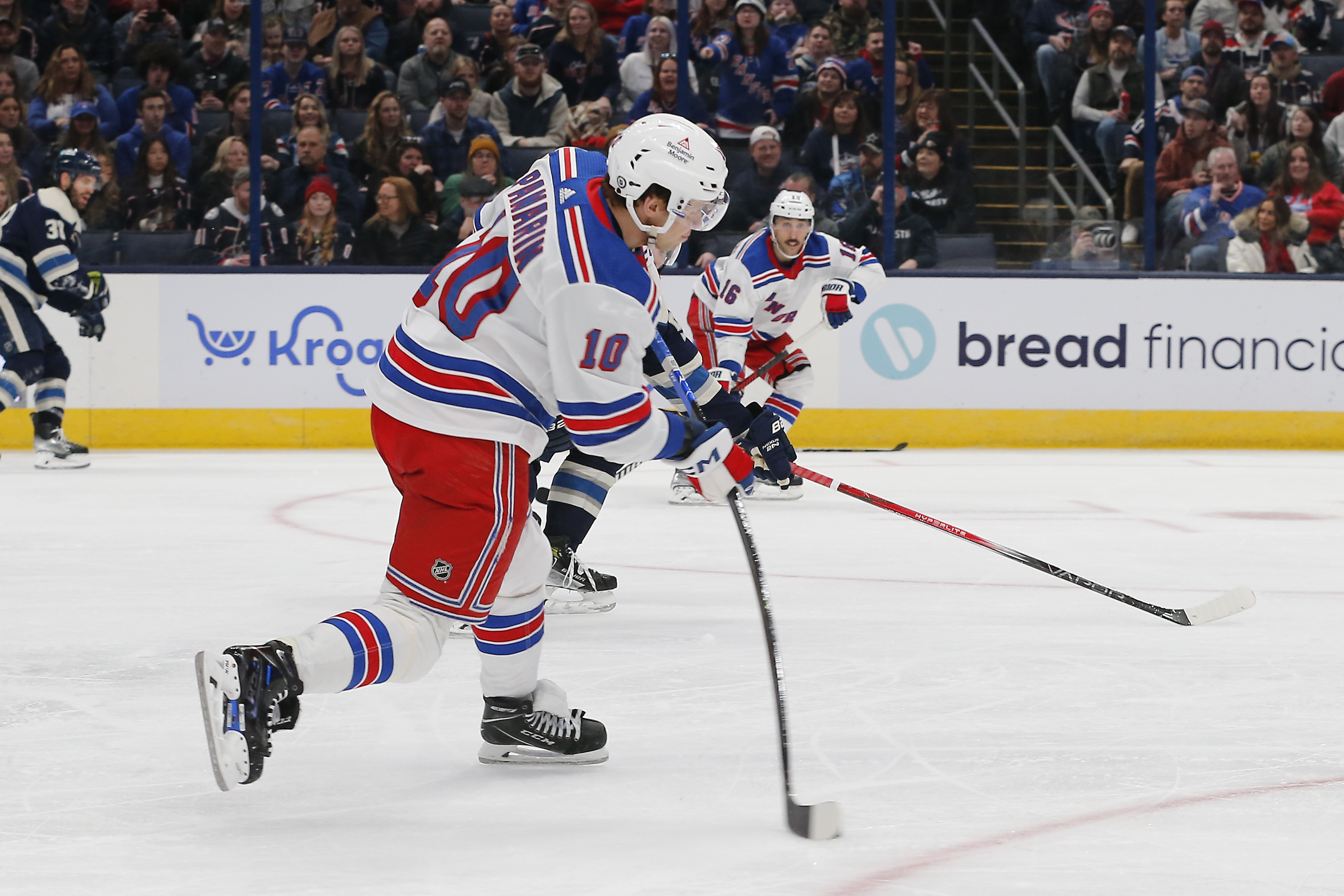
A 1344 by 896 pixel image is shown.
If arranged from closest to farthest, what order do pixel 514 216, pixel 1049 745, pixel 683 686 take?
1. pixel 514 216
2. pixel 1049 745
3. pixel 683 686

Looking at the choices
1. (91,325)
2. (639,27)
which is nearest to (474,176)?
(639,27)

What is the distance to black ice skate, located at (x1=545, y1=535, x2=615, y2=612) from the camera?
363 cm

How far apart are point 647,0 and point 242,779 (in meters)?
7.67

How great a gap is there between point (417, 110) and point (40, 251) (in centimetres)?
243

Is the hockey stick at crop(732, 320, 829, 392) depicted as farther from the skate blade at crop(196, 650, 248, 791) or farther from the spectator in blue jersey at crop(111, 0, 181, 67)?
the spectator in blue jersey at crop(111, 0, 181, 67)

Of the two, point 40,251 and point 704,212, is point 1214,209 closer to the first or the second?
point 40,251

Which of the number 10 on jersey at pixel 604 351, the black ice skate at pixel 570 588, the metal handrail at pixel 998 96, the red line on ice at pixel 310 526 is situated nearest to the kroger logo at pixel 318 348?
the red line on ice at pixel 310 526

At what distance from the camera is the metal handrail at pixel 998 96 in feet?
28.7

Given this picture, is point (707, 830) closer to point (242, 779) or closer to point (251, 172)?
point (242, 779)

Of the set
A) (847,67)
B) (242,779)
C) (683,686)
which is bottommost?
(683,686)

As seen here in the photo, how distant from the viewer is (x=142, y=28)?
905 centimetres

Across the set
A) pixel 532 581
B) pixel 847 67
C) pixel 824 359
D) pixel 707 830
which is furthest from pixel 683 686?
pixel 847 67

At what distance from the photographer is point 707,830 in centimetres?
199

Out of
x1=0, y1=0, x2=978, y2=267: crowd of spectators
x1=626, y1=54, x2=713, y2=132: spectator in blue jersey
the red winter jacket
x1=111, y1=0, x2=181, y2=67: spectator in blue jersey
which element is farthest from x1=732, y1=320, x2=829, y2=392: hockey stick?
x1=111, y1=0, x2=181, y2=67: spectator in blue jersey
